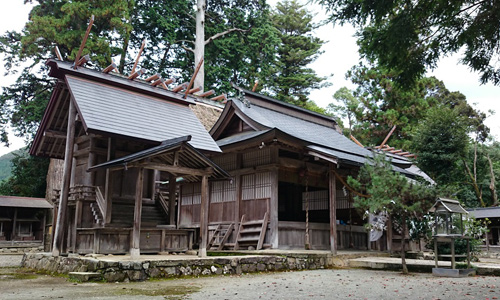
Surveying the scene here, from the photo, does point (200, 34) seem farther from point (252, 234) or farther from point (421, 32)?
point (421, 32)

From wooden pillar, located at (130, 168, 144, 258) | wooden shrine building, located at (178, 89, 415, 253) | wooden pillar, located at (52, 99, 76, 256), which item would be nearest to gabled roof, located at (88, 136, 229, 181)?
wooden pillar, located at (130, 168, 144, 258)

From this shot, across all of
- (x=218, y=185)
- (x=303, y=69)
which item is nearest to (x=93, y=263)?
(x=218, y=185)

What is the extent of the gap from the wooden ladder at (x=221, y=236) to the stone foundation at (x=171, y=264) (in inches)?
140

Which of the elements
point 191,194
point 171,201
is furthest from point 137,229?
point 191,194

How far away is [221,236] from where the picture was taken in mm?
14938

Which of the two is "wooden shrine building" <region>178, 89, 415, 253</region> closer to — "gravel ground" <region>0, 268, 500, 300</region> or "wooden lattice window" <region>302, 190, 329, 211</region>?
"wooden lattice window" <region>302, 190, 329, 211</region>

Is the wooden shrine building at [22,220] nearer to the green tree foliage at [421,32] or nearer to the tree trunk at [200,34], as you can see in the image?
the tree trunk at [200,34]

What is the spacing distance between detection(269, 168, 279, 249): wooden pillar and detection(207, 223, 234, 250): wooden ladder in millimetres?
2001

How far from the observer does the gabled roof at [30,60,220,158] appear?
37.6ft

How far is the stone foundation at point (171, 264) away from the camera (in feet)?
27.8

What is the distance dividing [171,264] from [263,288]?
8.67 ft

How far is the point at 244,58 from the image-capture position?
3100 centimetres

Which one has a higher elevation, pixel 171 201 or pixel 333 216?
pixel 171 201

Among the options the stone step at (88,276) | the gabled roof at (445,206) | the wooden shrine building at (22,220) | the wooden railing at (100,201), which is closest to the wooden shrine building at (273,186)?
the gabled roof at (445,206)
